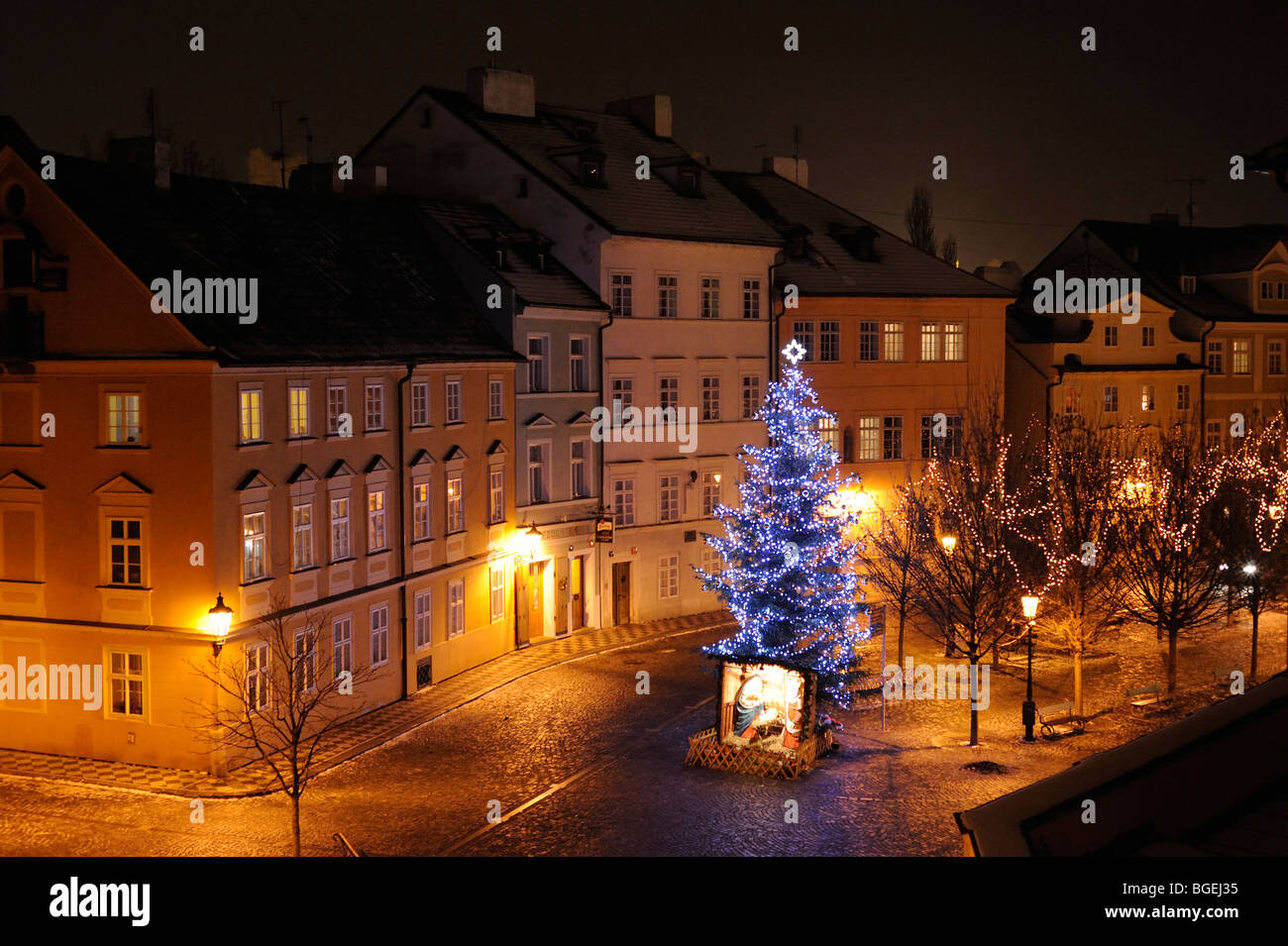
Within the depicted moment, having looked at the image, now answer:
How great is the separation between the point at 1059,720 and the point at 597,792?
38.8 feet

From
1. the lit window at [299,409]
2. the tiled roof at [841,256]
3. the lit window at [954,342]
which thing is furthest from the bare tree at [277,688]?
the lit window at [954,342]

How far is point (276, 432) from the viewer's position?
2884 centimetres

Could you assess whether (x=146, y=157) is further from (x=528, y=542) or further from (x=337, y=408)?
(x=528, y=542)

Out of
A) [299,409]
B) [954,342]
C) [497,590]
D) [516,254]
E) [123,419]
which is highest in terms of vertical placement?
[516,254]

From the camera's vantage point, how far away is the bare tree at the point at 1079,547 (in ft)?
110

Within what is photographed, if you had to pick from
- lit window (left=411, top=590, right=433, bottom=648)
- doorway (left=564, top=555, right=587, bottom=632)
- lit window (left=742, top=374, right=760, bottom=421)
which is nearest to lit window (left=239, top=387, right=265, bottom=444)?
lit window (left=411, top=590, right=433, bottom=648)

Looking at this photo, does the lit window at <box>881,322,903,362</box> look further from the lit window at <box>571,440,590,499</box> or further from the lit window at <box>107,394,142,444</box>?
the lit window at <box>107,394,142,444</box>

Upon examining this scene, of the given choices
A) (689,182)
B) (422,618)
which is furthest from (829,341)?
(422,618)

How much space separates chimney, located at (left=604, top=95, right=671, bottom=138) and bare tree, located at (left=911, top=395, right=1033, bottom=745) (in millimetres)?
16714

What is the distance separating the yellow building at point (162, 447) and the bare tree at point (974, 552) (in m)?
13.6

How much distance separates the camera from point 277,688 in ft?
82.7

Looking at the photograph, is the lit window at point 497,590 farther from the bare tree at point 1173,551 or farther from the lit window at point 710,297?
the bare tree at point 1173,551

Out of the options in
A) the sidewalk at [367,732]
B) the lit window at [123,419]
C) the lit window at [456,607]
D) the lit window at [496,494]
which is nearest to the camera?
the sidewalk at [367,732]

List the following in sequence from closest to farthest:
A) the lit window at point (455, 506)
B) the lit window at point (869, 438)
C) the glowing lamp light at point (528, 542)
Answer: the lit window at point (455, 506)
the glowing lamp light at point (528, 542)
the lit window at point (869, 438)
